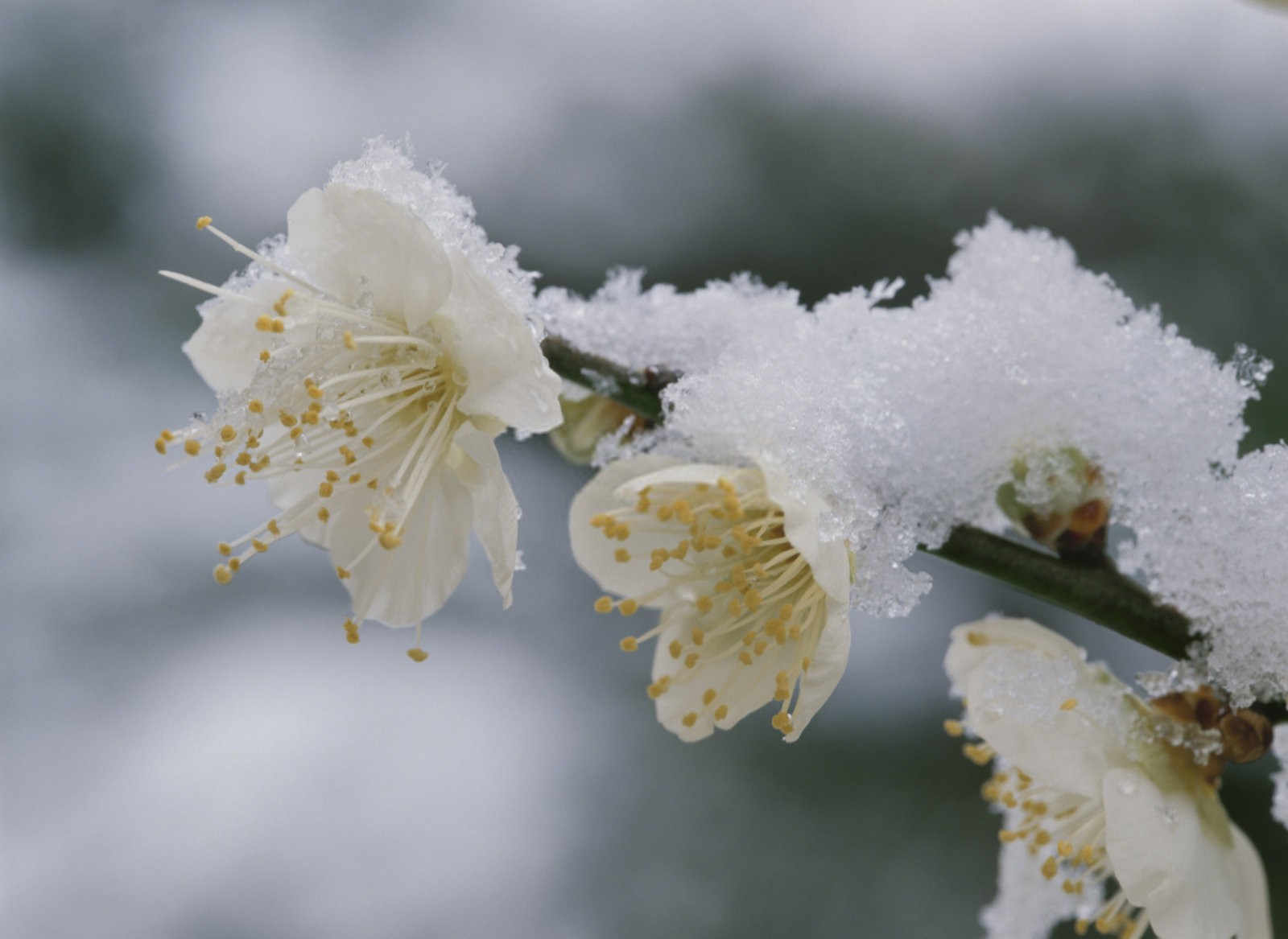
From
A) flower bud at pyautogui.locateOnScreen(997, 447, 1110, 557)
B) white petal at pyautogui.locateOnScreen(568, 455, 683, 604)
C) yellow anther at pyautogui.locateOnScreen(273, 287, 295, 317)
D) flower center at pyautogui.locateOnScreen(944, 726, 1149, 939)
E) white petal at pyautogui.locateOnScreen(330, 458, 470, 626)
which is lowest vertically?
flower center at pyautogui.locateOnScreen(944, 726, 1149, 939)

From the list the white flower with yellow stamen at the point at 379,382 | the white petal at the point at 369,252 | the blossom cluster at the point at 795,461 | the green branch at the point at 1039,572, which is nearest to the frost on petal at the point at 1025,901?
the blossom cluster at the point at 795,461

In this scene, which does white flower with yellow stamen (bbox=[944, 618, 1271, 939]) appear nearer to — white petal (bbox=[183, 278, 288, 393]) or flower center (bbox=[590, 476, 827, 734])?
flower center (bbox=[590, 476, 827, 734])

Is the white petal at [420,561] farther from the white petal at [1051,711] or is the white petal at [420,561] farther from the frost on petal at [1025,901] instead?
the frost on petal at [1025,901]

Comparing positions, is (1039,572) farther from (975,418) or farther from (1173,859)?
(1173,859)

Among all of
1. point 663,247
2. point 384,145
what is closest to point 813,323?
point 384,145

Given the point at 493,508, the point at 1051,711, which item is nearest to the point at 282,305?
the point at 493,508

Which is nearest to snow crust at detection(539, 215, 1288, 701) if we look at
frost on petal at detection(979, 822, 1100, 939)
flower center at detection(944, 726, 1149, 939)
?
flower center at detection(944, 726, 1149, 939)
